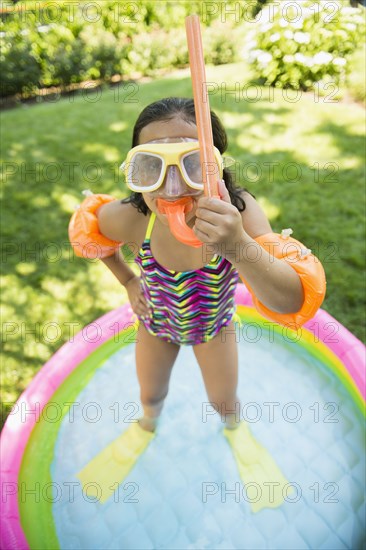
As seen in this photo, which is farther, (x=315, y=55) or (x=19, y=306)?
(x=315, y=55)

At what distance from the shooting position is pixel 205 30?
8867 millimetres

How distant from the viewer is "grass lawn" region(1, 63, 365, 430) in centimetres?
338

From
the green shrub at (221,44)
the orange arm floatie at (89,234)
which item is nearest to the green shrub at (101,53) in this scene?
the green shrub at (221,44)

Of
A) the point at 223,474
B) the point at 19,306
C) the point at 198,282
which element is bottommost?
the point at 223,474

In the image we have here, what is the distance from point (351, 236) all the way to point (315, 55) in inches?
143

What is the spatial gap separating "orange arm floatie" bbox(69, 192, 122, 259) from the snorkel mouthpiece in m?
0.67

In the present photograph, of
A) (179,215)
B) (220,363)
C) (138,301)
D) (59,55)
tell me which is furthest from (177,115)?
(59,55)

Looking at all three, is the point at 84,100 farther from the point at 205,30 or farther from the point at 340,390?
the point at 340,390

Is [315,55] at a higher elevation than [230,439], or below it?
higher

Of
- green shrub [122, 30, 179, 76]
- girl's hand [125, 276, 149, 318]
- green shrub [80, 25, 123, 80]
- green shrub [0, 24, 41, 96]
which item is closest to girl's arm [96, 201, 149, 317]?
girl's hand [125, 276, 149, 318]

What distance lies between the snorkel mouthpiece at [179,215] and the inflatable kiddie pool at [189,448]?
5.26 feet

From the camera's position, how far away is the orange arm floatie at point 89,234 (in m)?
2.05

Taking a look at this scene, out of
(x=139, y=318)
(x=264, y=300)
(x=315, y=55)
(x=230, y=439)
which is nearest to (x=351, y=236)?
Result: (x=230, y=439)

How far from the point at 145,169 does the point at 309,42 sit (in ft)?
19.4
